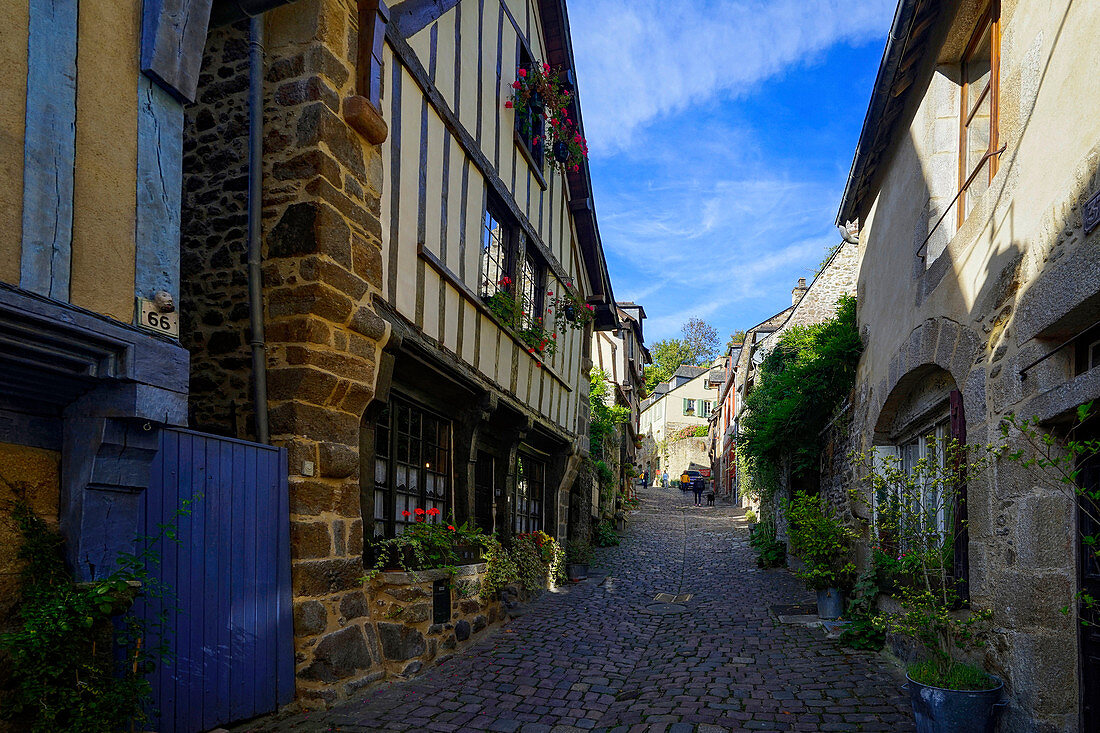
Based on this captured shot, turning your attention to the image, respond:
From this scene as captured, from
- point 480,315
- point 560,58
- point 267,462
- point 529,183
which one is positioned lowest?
point 267,462

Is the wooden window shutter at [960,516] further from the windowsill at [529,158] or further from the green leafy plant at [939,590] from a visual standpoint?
the windowsill at [529,158]

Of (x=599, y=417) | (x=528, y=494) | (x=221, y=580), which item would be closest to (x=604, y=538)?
(x=599, y=417)

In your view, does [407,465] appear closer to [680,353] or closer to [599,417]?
[599,417]

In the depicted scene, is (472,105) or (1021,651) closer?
(1021,651)

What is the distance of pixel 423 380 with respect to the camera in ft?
19.9

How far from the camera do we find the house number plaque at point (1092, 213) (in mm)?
2974

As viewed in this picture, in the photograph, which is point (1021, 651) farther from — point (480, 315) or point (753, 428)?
point (753, 428)

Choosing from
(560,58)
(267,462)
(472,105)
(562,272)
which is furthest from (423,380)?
(560,58)

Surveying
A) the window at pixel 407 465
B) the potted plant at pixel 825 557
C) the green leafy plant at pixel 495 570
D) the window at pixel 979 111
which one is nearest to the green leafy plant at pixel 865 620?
the potted plant at pixel 825 557

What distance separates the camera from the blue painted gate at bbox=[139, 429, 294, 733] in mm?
3424

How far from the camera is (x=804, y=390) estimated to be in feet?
29.1

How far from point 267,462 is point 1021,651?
396cm

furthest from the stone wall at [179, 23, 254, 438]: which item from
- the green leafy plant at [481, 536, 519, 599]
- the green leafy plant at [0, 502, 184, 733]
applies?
the green leafy plant at [481, 536, 519, 599]

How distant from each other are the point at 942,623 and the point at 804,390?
5030mm
